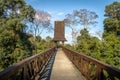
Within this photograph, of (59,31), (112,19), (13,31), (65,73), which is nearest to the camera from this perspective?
(65,73)

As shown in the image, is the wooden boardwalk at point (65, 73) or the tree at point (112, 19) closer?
the wooden boardwalk at point (65, 73)

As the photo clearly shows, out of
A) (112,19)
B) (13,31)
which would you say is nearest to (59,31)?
(112,19)

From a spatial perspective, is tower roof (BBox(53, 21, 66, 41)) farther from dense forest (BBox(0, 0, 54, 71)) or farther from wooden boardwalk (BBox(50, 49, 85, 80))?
wooden boardwalk (BBox(50, 49, 85, 80))

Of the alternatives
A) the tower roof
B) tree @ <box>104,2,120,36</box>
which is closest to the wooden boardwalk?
tree @ <box>104,2,120,36</box>

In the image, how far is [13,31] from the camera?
19812 millimetres

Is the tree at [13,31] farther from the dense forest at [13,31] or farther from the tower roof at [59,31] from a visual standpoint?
the tower roof at [59,31]

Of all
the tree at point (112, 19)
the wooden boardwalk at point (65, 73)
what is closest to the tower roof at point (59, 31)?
the tree at point (112, 19)

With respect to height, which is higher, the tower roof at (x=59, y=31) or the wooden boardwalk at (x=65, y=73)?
the tower roof at (x=59, y=31)

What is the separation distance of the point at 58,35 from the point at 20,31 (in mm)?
26835

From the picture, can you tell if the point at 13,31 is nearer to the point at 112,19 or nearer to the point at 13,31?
the point at 13,31

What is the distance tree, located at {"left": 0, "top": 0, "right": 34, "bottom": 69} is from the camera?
63.4 feet

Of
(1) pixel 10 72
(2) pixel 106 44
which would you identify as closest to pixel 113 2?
(2) pixel 106 44

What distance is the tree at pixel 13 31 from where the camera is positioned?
760 inches

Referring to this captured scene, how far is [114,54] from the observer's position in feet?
49.4
